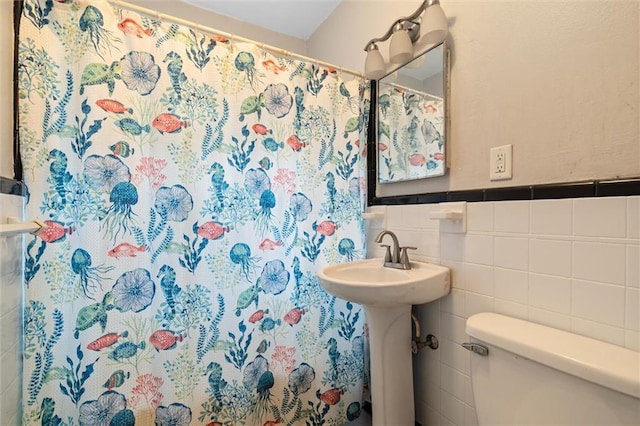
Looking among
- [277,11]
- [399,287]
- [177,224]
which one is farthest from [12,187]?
[277,11]

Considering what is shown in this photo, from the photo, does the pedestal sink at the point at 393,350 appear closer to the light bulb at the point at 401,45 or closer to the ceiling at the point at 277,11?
the light bulb at the point at 401,45

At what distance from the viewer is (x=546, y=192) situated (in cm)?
87

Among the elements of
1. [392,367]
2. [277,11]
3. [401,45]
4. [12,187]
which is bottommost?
[392,367]

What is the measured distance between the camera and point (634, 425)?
0.59 m

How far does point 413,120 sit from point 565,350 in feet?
3.27

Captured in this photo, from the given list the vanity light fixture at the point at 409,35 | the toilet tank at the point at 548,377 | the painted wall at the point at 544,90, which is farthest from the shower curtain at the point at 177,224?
the toilet tank at the point at 548,377

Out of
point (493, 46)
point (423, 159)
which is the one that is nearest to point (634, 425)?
point (423, 159)

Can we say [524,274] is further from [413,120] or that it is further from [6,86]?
[6,86]

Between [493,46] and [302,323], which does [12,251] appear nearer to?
[302,323]

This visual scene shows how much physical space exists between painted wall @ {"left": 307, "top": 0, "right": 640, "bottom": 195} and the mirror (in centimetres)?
5

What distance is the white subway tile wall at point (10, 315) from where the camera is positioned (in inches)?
31.1

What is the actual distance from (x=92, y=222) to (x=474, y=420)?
1.47 meters

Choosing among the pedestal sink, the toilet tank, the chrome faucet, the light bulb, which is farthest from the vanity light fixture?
the toilet tank

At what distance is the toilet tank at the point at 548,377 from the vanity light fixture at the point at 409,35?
1.03 metres
